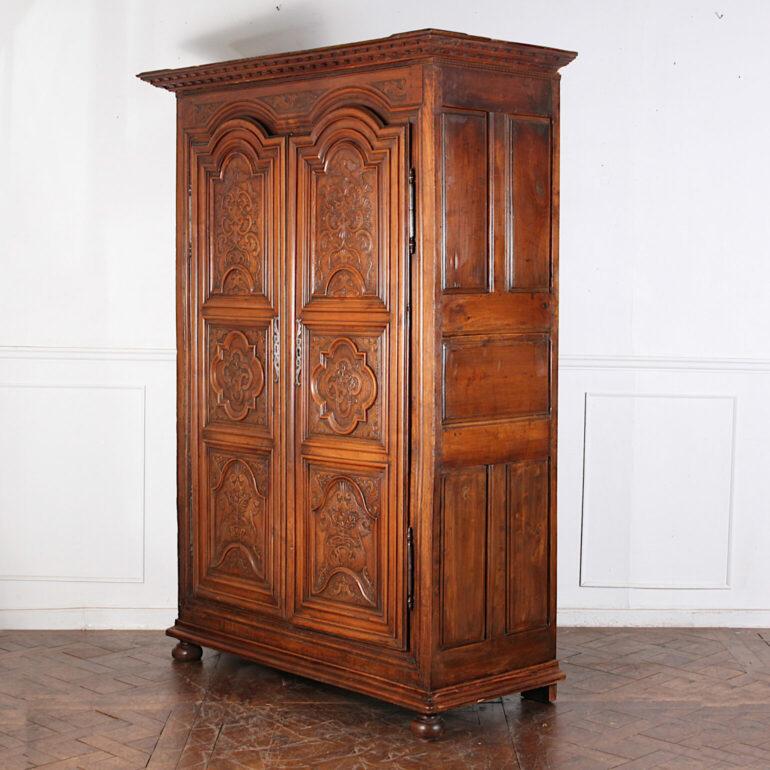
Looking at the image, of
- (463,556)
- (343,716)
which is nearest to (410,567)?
(463,556)

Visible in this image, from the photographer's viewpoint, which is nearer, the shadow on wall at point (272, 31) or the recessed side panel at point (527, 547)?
Result: the recessed side panel at point (527, 547)

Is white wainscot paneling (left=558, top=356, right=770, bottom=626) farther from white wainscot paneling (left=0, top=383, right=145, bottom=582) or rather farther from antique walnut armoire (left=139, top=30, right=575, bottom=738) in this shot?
white wainscot paneling (left=0, top=383, right=145, bottom=582)

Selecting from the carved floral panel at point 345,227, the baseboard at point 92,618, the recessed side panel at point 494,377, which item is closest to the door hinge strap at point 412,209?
the carved floral panel at point 345,227

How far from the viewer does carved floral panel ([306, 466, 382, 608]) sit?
13.9 ft

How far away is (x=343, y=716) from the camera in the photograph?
14.0ft

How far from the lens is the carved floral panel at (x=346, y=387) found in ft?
13.7

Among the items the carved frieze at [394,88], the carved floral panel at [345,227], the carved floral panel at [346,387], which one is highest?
Result: the carved frieze at [394,88]

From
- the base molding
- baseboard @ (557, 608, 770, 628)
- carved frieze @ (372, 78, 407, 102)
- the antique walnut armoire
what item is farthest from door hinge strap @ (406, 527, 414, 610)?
baseboard @ (557, 608, 770, 628)

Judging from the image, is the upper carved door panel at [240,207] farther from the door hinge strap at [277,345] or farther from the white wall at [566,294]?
the white wall at [566,294]

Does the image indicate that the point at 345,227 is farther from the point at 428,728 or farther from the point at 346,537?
the point at 428,728

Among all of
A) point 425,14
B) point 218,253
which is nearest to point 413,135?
point 218,253

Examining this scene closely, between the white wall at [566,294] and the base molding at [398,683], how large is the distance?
3.21ft

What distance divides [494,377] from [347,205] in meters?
0.77

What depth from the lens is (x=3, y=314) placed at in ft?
17.8
